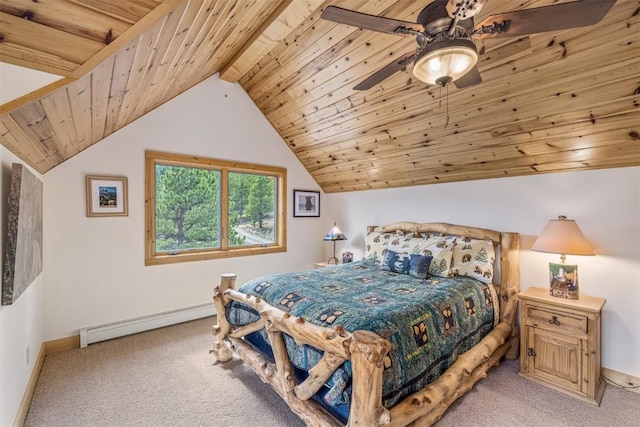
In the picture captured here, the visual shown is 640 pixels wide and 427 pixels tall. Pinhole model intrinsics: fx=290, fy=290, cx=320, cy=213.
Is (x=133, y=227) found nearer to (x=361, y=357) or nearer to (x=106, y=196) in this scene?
(x=106, y=196)

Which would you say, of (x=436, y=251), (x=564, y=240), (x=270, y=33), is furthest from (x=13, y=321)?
(x=564, y=240)

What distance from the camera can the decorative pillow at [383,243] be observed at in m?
3.55

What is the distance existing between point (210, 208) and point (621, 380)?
15.1 feet

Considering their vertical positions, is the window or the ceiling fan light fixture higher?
the ceiling fan light fixture

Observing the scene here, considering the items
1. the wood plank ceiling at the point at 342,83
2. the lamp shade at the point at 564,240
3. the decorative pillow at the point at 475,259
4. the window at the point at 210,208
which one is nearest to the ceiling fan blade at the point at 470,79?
the wood plank ceiling at the point at 342,83

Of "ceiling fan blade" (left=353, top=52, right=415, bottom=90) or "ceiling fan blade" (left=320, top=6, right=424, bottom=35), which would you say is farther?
"ceiling fan blade" (left=353, top=52, right=415, bottom=90)

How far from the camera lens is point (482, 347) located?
7.68 ft

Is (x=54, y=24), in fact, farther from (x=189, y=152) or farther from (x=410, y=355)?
(x=189, y=152)

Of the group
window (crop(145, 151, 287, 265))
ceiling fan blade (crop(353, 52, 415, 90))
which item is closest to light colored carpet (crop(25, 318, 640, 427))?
window (crop(145, 151, 287, 265))

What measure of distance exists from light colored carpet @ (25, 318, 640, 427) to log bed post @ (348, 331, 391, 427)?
29.9 inches

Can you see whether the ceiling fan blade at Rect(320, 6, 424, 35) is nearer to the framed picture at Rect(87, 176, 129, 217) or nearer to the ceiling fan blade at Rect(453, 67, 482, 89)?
the ceiling fan blade at Rect(453, 67, 482, 89)

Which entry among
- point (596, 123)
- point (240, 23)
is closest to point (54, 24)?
point (240, 23)

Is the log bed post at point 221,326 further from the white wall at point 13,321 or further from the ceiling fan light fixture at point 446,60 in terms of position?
the ceiling fan light fixture at point 446,60

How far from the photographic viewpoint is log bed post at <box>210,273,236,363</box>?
2678mm
